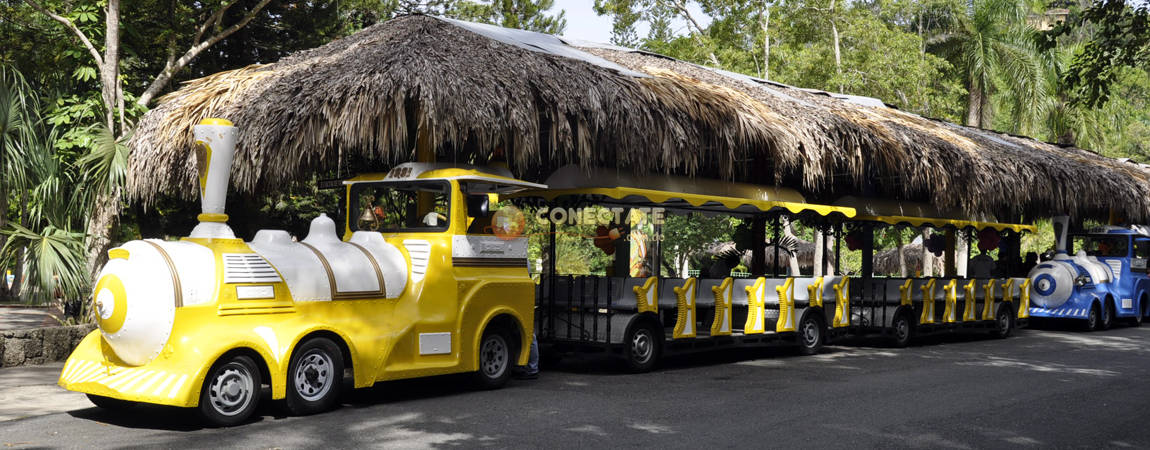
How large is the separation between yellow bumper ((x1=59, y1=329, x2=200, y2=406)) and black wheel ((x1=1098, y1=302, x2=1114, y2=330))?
18989 mm

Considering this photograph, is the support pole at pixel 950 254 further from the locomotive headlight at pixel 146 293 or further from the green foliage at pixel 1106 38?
the locomotive headlight at pixel 146 293

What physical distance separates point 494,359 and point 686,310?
3193mm

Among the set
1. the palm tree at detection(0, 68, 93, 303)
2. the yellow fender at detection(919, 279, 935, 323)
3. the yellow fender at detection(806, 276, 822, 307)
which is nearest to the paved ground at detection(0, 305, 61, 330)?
the palm tree at detection(0, 68, 93, 303)

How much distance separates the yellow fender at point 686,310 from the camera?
491 inches

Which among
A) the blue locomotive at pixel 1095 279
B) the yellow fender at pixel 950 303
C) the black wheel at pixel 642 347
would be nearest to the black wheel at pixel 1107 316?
the blue locomotive at pixel 1095 279

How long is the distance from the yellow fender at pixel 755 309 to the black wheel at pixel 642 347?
78.6 inches

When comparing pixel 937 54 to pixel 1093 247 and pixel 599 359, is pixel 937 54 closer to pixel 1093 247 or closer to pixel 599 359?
pixel 1093 247

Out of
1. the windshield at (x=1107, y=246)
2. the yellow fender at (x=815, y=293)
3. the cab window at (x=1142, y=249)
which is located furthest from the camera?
the cab window at (x=1142, y=249)

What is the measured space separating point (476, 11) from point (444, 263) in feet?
70.7

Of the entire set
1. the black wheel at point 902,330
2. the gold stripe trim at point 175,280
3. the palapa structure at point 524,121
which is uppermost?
the palapa structure at point 524,121

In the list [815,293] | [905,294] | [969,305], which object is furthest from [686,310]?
[969,305]

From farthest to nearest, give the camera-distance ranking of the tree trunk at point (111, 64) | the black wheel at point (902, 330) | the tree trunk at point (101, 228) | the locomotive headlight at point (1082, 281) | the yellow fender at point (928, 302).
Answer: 1. the locomotive headlight at point (1082, 281)
2. the yellow fender at point (928, 302)
3. the black wheel at point (902, 330)
4. the tree trunk at point (101, 228)
5. the tree trunk at point (111, 64)

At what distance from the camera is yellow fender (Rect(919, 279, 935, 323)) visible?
16969 mm

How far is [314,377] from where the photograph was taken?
8.46 metres
